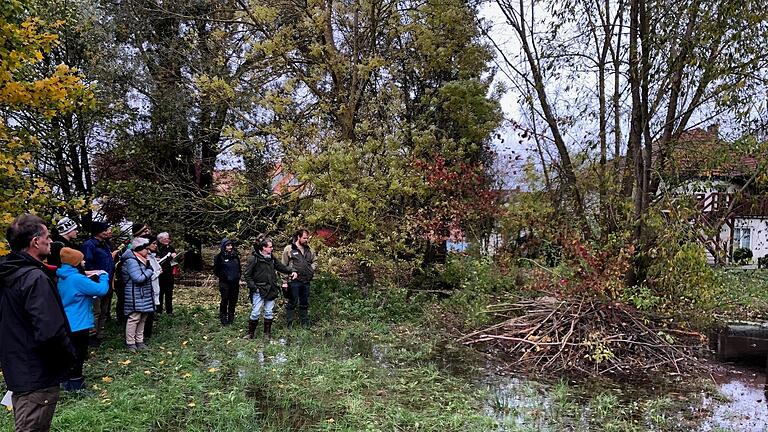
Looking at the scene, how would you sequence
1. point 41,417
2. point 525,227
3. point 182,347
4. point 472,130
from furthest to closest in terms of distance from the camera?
point 472,130 → point 525,227 → point 182,347 → point 41,417

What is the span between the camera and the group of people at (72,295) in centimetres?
372

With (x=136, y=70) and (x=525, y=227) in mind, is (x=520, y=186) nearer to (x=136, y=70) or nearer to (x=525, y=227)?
(x=525, y=227)

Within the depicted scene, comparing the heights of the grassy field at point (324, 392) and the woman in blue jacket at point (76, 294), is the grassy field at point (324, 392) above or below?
below

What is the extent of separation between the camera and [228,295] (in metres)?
9.52

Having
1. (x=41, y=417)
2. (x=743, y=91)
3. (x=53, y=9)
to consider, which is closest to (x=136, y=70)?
(x=53, y=9)

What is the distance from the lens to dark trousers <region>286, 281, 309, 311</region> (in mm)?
9352

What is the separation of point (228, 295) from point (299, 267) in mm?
1369

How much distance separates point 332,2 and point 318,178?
4348 mm

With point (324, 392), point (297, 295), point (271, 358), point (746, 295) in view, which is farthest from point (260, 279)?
point (746, 295)

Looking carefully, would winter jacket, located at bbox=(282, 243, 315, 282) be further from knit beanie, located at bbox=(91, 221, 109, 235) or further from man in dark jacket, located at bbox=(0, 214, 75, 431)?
man in dark jacket, located at bbox=(0, 214, 75, 431)

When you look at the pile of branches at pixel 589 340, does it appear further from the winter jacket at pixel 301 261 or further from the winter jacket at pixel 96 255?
the winter jacket at pixel 96 255

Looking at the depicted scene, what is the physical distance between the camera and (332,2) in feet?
39.2

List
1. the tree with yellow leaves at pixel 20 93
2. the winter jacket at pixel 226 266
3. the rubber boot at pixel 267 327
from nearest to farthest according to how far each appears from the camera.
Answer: the tree with yellow leaves at pixel 20 93, the rubber boot at pixel 267 327, the winter jacket at pixel 226 266

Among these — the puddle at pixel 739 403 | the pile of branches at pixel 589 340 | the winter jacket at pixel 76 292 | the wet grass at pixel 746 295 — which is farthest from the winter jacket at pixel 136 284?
the wet grass at pixel 746 295
